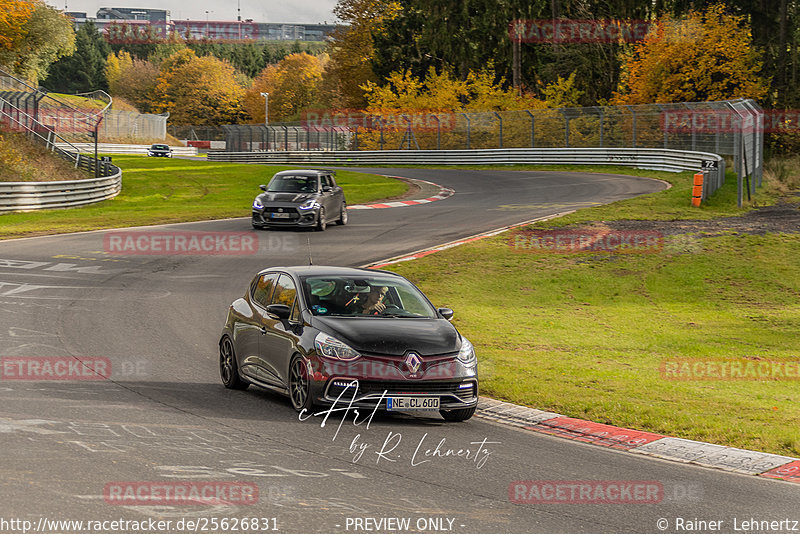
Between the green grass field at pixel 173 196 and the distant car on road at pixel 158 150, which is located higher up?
the distant car on road at pixel 158 150

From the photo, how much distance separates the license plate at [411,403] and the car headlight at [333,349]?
1.87ft

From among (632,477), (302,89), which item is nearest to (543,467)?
(632,477)

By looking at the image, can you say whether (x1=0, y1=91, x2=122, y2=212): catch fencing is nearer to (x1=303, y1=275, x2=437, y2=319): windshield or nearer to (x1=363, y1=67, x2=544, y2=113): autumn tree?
(x1=303, y1=275, x2=437, y2=319): windshield

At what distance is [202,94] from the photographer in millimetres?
154875

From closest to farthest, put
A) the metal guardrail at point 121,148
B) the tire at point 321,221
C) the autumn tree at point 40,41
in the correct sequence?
the tire at point 321,221, the metal guardrail at point 121,148, the autumn tree at point 40,41

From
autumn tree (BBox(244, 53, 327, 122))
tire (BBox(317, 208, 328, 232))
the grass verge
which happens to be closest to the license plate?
the grass verge

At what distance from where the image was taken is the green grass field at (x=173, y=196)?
105 feet

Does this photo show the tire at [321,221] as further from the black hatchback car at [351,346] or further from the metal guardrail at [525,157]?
the black hatchback car at [351,346]

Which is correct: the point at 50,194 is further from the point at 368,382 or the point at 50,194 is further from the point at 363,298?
the point at 368,382

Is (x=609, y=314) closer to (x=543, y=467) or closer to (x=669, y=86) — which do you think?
(x=543, y=467)

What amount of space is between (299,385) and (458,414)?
1.66 m

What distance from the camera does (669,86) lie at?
59.7 meters

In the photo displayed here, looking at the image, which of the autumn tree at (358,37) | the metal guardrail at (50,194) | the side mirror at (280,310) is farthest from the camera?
the autumn tree at (358,37)

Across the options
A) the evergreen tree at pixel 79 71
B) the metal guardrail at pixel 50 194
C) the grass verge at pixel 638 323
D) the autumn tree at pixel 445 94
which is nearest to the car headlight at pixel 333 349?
the grass verge at pixel 638 323
